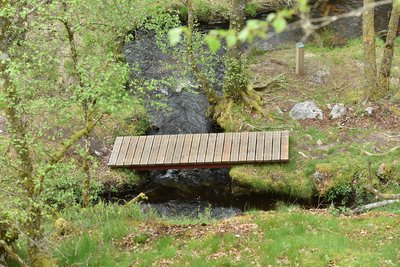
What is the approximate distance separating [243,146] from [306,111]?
2866 mm

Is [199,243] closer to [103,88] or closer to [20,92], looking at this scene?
[103,88]

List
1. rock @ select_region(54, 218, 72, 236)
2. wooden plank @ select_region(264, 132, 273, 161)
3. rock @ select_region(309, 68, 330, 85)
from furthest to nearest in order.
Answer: rock @ select_region(309, 68, 330, 85) → wooden plank @ select_region(264, 132, 273, 161) → rock @ select_region(54, 218, 72, 236)

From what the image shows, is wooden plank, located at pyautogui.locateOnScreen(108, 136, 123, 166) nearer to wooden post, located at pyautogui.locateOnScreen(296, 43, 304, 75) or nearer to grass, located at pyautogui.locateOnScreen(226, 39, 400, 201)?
grass, located at pyautogui.locateOnScreen(226, 39, 400, 201)

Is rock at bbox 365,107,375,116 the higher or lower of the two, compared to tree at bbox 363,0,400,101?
lower

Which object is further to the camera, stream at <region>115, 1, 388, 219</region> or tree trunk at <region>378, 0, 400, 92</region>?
tree trunk at <region>378, 0, 400, 92</region>

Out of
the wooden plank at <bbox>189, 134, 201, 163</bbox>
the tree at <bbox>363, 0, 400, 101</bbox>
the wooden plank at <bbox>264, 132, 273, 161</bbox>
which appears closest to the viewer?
the wooden plank at <bbox>264, 132, 273, 161</bbox>

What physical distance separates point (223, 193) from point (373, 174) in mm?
4444

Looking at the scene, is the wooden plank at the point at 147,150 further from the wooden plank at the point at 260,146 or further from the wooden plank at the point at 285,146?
the wooden plank at the point at 285,146

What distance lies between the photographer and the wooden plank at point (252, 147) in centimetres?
1714

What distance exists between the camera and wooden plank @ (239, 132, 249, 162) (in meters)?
17.2

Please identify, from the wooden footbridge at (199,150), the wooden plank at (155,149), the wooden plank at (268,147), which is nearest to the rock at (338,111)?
the wooden footbridge at (199,150)

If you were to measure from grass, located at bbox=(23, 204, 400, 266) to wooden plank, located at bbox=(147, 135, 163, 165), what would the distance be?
4.71 metres

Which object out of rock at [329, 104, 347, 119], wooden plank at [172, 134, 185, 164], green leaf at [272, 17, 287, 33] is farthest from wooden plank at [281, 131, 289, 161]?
green leaf at [272, 17, 287, 33]

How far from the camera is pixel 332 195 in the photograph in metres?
15.6
